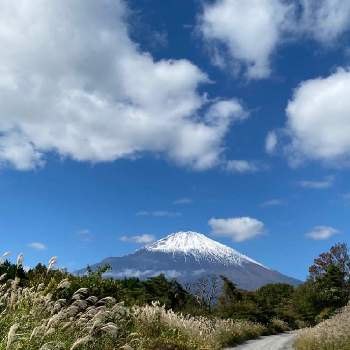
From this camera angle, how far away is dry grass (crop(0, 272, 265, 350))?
816 centimetres

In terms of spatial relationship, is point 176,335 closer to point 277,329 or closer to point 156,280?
point 156,280

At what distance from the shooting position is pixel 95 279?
20703mm

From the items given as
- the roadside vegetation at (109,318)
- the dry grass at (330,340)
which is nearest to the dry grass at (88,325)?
the roadside vegetation at (109,318)

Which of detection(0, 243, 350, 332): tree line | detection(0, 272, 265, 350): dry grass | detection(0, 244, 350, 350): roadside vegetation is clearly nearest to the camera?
detection(0, 272, 265, 350): dry grass

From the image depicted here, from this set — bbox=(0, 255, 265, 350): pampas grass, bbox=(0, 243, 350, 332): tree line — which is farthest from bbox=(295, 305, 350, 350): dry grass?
bbox=(0, 243, 350, 332): tree line

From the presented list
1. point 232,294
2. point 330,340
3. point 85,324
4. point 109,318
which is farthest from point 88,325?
point 232,294

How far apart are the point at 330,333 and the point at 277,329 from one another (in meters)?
29.6

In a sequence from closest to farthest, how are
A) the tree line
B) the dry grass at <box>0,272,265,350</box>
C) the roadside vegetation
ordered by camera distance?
1. the dry grass at <box>0,272,265,350</box>
2. the roadside vegetation
3. the tree line

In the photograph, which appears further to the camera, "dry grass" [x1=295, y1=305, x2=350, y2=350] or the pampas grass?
"dry grass" [x1=295, y1=305, x2=350, y2=350]

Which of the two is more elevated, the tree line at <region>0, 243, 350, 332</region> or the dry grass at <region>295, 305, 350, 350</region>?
the tree line at <region>0, 243, 350, 332</region>

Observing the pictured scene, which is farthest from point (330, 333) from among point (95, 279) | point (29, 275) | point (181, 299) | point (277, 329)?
point (277, 329)

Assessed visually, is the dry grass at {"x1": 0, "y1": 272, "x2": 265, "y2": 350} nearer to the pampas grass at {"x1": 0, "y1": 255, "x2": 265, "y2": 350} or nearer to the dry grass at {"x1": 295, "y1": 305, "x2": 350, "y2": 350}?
the pampas grass at {"x1": 0, "y1": 255, "x2": 265, "y2": 350}

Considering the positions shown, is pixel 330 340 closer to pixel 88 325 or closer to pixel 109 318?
pixel 109 318

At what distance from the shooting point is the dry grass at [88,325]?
816 cm
